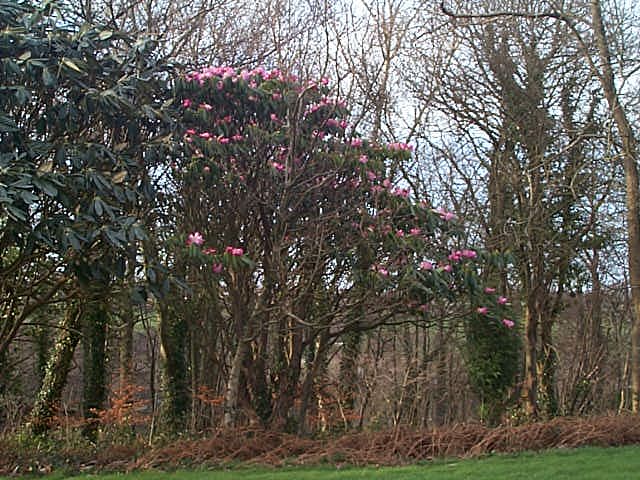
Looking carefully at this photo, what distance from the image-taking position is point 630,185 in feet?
39.4

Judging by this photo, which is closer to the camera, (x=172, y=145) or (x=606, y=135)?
(x=172, y=145)

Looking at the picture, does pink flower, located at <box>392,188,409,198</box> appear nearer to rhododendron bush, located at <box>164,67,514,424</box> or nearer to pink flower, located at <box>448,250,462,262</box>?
rhododendron bush, located at <box>164,67,514,424</box>

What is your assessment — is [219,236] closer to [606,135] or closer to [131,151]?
[131,151]

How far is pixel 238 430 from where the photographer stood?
922cm

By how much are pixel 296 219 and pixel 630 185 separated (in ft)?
19.8

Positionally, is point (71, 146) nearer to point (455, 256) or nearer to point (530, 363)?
point (455, 256)

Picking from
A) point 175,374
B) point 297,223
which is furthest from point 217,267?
point 175,374

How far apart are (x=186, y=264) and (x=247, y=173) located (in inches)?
54.2

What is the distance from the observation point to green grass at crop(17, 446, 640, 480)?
7160 mm

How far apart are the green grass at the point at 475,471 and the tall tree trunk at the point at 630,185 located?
3.90m

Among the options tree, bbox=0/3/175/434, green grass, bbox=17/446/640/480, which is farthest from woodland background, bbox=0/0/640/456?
green grass, bbox=17/446/640/480

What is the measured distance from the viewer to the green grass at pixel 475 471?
716 cm

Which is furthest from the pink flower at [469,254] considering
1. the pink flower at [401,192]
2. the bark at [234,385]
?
the bark at [234,385]

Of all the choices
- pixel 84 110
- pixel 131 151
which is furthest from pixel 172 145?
pixel 84 110
